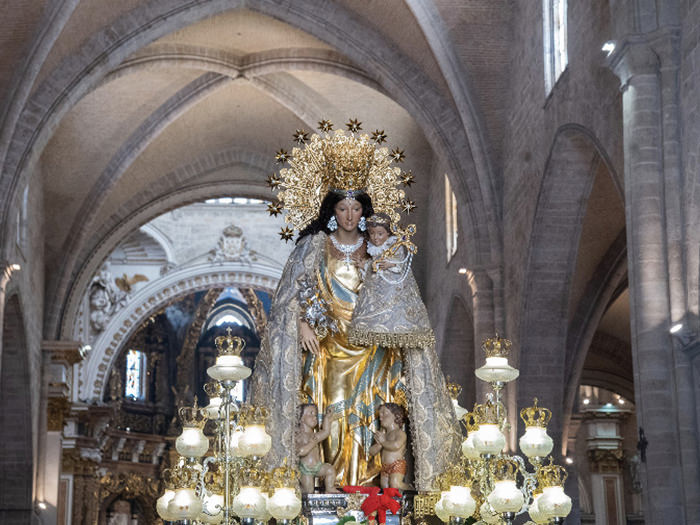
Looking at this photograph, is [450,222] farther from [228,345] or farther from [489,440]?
[489,440]

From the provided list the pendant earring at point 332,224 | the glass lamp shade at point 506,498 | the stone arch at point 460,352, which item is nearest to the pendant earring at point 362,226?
the pendant earring at point 332,224

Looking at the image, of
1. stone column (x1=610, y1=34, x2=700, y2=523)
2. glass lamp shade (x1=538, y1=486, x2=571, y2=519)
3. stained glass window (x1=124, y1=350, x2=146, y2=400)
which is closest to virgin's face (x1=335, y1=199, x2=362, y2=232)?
stone column (x1=610, y1=34, x2=700, y2=523)

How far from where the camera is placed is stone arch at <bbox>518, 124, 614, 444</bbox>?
43.6 ft

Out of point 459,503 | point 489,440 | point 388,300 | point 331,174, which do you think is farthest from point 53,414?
point 489,440

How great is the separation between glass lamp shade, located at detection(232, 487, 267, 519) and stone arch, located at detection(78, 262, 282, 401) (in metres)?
20.7

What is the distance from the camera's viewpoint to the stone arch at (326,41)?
1583 cm

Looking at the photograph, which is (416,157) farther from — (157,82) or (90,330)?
(90,330)

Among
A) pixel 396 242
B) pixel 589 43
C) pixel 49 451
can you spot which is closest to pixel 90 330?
pixel 49 451

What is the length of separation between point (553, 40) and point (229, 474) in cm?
772

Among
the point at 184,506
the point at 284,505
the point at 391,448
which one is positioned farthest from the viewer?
the point at 391,448

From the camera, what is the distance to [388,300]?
833 cm

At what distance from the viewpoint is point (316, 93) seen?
1984 cm

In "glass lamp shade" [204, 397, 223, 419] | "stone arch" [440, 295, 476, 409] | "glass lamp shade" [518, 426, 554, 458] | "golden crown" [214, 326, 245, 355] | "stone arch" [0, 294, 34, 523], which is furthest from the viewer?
"stone arch" [440, 295, 476, 409]

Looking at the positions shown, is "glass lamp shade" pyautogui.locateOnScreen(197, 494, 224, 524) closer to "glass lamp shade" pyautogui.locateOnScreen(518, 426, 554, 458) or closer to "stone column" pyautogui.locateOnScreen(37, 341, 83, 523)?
"glass lamp shade" pyautogui.locateOnScreen(518, 426, 554, 458)
